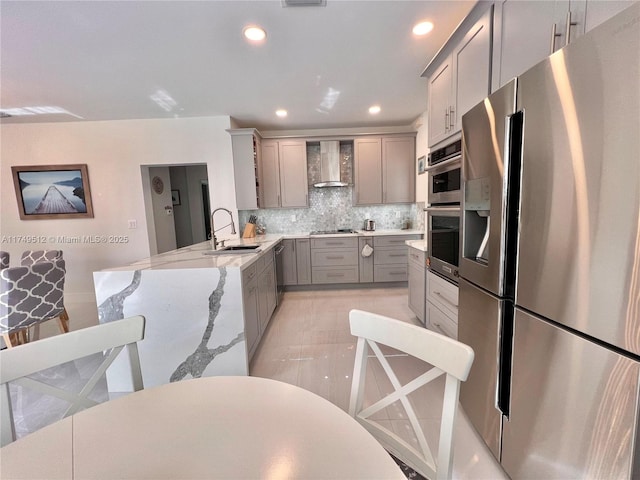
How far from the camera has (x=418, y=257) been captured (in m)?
2.58

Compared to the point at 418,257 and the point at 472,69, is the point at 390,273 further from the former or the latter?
the point at 472,69

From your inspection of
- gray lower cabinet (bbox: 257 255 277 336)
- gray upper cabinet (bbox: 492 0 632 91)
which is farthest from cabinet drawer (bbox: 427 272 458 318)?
gray lower cabinet (bbox: 257 255 277 336)

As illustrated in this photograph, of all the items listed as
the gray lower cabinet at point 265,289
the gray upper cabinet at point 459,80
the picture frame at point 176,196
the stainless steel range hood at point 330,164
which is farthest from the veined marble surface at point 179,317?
the picture frame at point 176,196

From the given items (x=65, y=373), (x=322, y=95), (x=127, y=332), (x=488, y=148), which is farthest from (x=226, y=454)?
(x=322, y=95)

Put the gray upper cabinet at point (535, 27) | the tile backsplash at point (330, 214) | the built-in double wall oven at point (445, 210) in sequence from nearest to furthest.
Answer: the gray upper cabinet at point (535, 27) → the built-in double wall oven at point (445, 210) → the tile backsplash at point (330, 214)

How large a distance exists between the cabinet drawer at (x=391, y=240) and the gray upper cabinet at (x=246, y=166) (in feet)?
6.50

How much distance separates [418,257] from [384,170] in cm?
212

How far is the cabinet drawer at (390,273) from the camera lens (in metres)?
4.03

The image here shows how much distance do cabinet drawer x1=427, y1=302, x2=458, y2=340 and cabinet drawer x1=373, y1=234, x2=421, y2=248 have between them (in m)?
1.78

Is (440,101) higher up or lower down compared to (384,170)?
higher up

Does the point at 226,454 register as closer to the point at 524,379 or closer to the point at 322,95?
the point at 524,379

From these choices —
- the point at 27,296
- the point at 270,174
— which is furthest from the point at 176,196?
the point at 27,296

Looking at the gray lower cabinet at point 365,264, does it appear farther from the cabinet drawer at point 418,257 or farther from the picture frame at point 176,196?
the picture frame at point 176,196

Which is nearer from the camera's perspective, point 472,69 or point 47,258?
point 472,69
